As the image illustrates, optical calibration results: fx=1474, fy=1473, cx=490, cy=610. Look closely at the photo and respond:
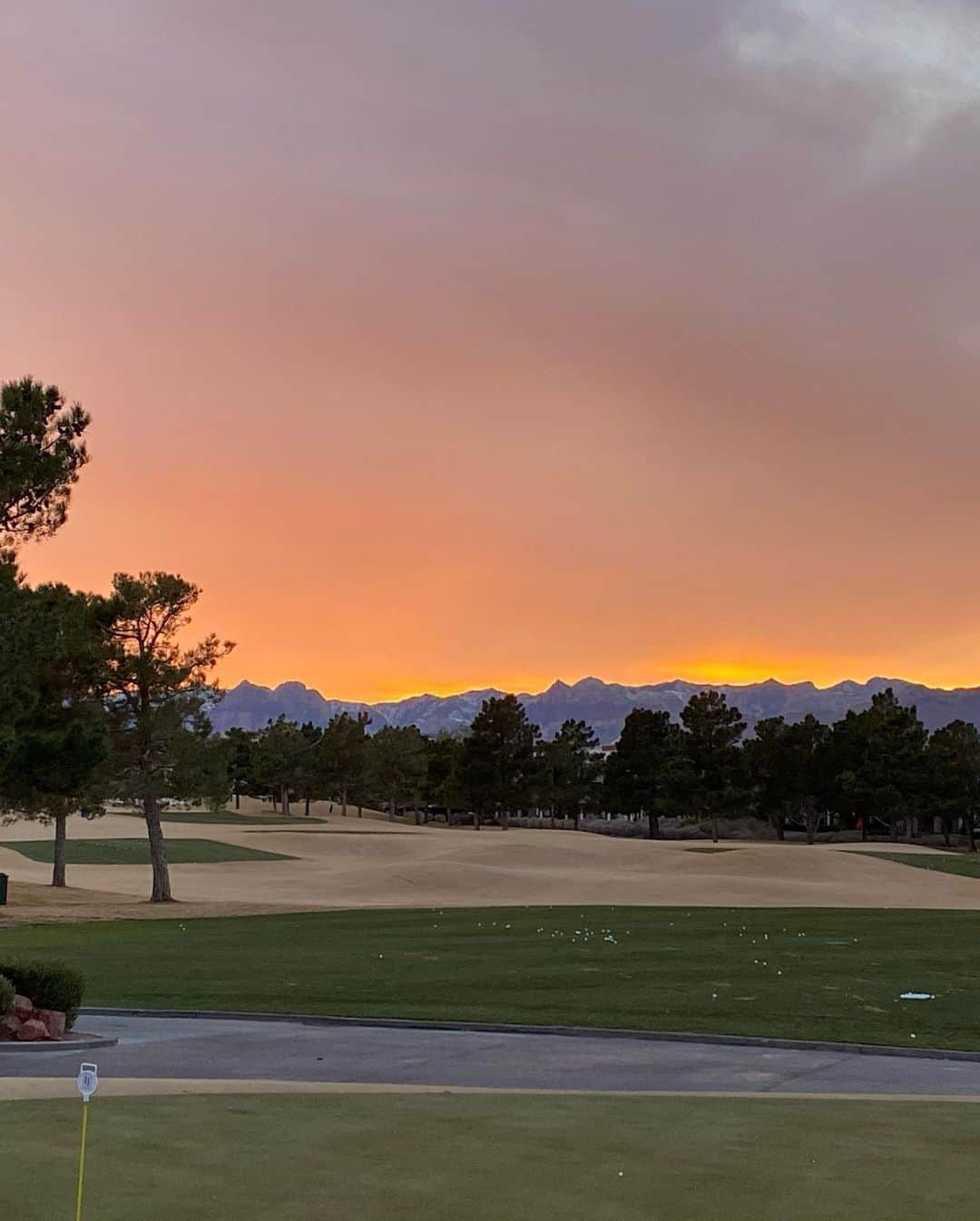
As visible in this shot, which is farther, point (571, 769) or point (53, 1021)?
point (571, 769)

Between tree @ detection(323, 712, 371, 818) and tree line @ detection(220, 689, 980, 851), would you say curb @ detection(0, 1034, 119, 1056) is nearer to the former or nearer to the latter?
tree line @ detection(220, 689, 980, 851)

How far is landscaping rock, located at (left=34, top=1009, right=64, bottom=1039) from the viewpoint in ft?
58.5

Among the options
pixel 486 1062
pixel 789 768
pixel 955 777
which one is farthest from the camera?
pixel 955 777

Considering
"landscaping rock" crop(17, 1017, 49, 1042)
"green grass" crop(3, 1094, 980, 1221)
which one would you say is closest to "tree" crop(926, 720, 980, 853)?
"landscaping rock" crop(17, 1017, 49, 1042)

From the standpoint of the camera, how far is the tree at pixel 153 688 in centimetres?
5069

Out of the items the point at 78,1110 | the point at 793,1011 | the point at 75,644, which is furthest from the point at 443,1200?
the point at 75,644

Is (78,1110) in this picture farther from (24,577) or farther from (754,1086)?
(24,577)

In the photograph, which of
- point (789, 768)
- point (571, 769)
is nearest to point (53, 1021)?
point (789, 768)

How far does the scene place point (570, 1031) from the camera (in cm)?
1989

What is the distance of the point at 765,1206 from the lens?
8.71 m

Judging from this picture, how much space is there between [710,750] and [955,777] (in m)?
20.6

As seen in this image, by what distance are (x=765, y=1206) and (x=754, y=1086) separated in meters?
6.87

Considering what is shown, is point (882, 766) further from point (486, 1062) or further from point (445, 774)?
point (486, 1062)

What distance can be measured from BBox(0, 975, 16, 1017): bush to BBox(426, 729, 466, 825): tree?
11764 centimetres
